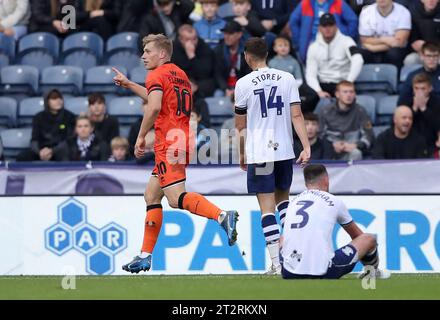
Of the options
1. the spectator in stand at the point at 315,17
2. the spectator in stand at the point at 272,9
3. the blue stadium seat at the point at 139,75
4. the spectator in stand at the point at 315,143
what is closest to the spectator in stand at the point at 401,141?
the spectator in stand at the point at 315,143

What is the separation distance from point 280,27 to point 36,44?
12.9ft

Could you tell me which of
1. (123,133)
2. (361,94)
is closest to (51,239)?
(123,133)

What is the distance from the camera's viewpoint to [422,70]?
16734 mm

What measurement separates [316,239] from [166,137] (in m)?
1.80

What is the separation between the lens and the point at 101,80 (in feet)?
59.3

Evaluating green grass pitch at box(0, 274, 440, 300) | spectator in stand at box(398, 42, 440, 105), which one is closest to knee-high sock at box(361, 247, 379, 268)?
green grass pitch at box(0, 274, 440, 300)

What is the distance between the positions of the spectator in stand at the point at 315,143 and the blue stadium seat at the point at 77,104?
11.6ft

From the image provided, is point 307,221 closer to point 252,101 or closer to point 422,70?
point 252,101

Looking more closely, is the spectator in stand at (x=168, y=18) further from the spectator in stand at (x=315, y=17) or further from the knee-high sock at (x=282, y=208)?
the knee-high sock at (x=282, y=208)

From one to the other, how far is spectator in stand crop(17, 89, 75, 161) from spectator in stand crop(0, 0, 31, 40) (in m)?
2.87

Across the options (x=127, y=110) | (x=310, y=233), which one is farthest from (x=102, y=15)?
(x=310, y=233)

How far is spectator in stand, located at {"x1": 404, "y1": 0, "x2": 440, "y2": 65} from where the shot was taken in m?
17.5

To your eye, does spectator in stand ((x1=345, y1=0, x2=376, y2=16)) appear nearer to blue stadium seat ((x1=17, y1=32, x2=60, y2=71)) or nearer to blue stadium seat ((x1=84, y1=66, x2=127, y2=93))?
blue stadium seat ((x1=84, y1=66, x2=127, y2=93))

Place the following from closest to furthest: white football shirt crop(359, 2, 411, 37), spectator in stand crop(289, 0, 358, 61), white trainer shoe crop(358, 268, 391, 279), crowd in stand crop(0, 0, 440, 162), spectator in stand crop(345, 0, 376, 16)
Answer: white trainer shoe crop(358, 268, 391, 279) < crowd in stand crop(0, 0, 440, 162) < white football shirt crop(359, 2, 411, 37) < spectator in stand crop(289, 0, 358, 61) < spectator in stand crop(345, 0, 376, 16)
